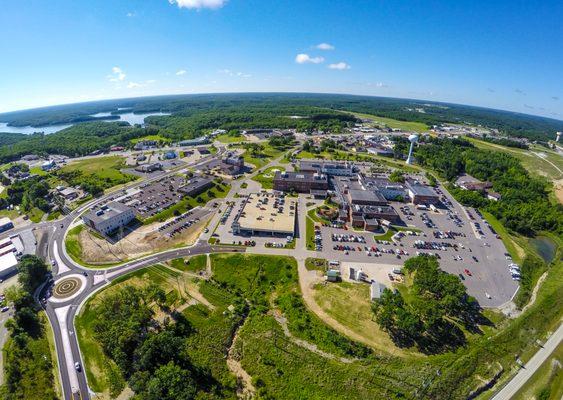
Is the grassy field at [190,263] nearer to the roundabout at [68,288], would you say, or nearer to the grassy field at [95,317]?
the grassy field at [95,317]

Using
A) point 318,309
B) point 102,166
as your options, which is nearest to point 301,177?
point 318,309

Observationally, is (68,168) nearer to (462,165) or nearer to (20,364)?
(20,364)

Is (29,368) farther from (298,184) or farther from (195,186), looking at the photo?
(298,184)

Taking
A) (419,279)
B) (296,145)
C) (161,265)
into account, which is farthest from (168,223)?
(296,145)

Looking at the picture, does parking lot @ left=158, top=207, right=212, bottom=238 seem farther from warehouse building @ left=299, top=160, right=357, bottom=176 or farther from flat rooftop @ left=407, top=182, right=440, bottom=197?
flat rooftop @ left=407, top=182, right=440, bottom=197

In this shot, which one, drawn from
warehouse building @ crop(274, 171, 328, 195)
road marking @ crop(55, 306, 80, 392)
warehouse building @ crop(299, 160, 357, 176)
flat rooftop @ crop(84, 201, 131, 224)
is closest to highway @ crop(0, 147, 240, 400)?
road marking @ crop(55, 306, 80, 392)

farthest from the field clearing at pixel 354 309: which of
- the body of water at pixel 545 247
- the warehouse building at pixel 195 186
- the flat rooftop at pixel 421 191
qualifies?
the warehouse building at pixel 195 186

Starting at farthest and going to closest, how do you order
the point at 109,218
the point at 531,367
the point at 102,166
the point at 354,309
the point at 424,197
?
the point at 102,166 < the point at 424,197 < the point at 109,218 < the point at 354,309 < the point at 531,367
